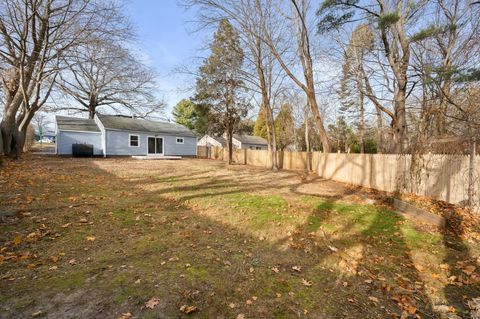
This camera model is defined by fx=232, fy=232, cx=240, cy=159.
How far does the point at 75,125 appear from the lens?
1986cm

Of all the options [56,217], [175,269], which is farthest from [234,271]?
[56,217]

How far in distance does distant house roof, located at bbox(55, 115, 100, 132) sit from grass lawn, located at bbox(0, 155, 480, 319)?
50.8 feet

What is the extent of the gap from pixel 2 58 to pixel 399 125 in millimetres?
18726

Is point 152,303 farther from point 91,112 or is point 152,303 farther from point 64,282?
point 91,112

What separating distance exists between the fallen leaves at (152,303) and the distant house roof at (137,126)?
20.5 m

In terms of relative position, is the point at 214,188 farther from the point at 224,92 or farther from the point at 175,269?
the point at 224,92

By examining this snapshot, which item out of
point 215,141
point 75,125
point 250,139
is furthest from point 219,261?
point 215,141

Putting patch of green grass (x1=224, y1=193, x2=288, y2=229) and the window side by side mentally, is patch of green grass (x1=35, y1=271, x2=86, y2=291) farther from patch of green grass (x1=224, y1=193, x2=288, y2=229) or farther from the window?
the window

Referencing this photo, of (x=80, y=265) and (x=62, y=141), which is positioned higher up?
(x=62, y=141)

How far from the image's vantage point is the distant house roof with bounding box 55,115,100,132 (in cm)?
1909

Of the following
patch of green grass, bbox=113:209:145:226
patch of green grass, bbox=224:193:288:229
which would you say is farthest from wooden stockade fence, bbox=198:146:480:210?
patch of green grass, bbox=113:209:145:226

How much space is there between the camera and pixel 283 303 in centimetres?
257

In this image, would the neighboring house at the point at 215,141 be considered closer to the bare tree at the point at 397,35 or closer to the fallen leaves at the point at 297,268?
the bare tree at the point at 397,35

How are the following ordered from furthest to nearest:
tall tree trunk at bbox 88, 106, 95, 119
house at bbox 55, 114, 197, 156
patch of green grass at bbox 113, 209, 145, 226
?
tall tree trunk at bbox 88, 106, 95, 119 < house at bbox 55, 114, 197, 156 < patch of green grass at bbox 113, 209, 145, 226
